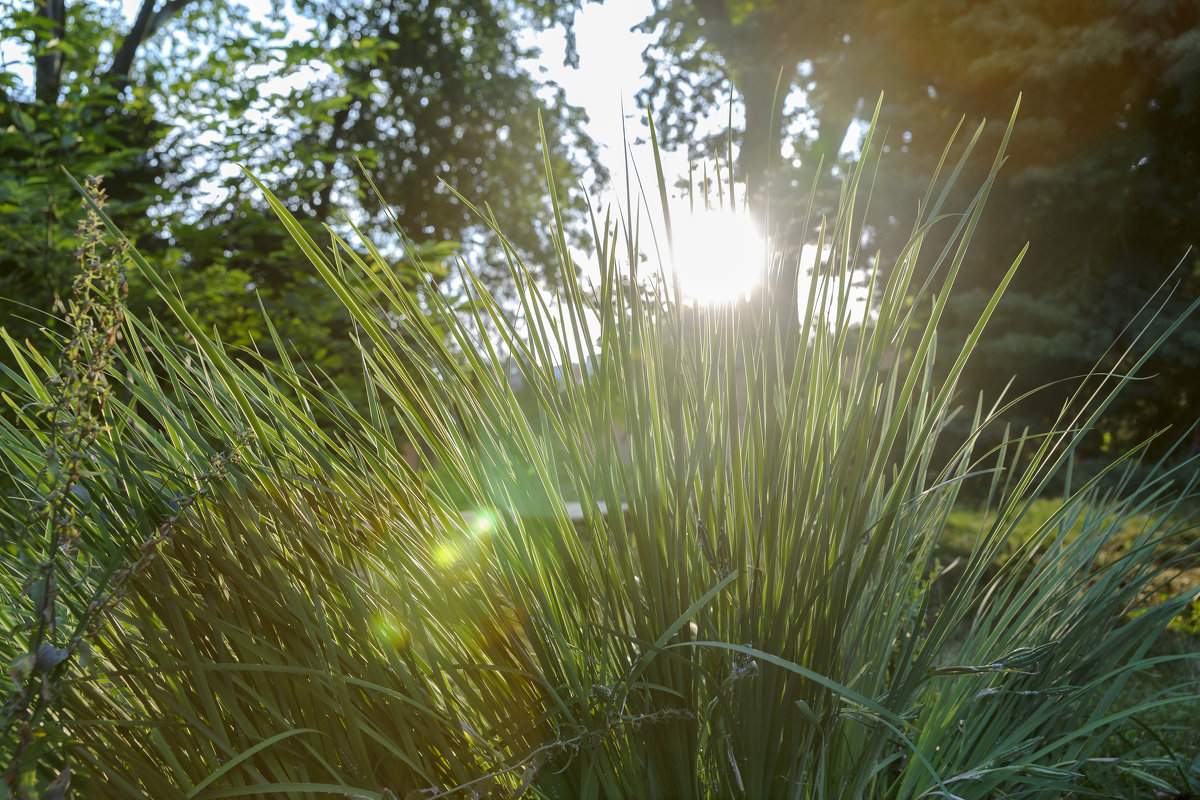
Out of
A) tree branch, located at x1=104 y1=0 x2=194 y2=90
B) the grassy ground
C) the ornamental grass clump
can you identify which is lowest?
the grassy ground

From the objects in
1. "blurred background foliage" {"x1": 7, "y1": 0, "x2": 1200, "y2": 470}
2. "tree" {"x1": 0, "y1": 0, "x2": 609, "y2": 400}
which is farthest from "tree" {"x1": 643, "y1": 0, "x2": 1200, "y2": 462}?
"tree" {"x1": 0, "y1": 0, "x2": 609, "y2": 400}

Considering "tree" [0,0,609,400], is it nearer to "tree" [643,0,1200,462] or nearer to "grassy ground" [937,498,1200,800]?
"grassy ground" [937,498,1200,800]

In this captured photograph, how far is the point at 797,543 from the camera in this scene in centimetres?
87

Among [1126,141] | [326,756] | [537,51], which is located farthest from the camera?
[537,51]

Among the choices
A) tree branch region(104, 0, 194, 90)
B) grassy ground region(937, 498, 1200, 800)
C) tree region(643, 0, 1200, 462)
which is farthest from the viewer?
tree branch region(104, 0, 194, 90)

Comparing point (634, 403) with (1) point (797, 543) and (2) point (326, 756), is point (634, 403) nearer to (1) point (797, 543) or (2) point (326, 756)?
(1) point (797, 543)

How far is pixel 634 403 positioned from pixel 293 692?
1.63ft

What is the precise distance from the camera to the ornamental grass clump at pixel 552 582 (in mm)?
817

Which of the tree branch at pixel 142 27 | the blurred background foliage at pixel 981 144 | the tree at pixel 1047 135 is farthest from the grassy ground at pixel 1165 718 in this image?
the tree branch at pixel 142 27

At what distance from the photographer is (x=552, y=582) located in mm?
965

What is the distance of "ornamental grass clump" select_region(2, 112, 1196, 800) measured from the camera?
0.82m

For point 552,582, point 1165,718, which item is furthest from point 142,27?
point 1165,718

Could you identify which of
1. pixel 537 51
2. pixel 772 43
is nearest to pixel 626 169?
pixel 772 43

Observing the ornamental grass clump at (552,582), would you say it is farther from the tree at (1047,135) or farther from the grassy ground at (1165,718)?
the tree at (1047,135)
